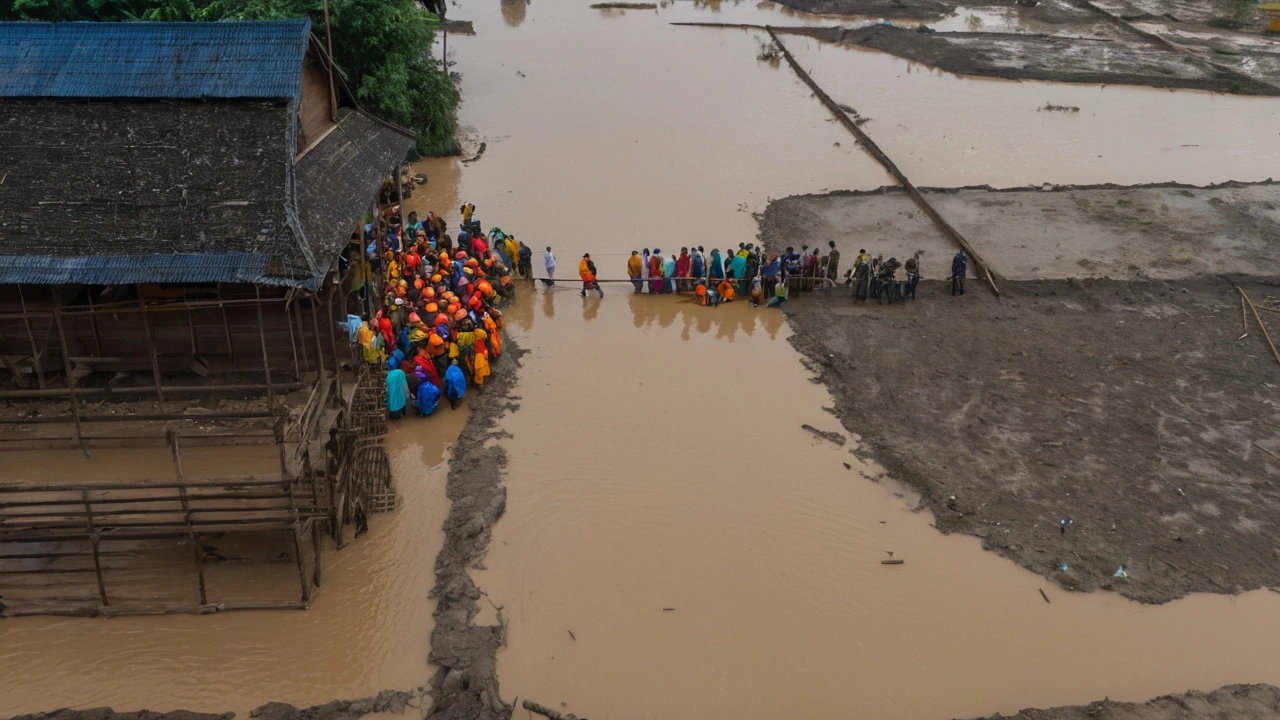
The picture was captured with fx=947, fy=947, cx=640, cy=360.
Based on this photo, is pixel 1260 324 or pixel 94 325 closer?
pixel 94 325

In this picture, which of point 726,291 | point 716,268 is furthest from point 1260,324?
point 716,268

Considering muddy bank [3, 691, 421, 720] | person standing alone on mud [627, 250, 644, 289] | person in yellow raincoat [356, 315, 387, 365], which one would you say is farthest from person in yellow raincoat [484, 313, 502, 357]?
muddy bank [3, 691, 421, 720]

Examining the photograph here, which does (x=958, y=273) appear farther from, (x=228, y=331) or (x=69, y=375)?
(x=69, y=375)

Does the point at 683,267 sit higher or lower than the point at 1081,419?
higher

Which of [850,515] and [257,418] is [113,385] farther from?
[850,515]

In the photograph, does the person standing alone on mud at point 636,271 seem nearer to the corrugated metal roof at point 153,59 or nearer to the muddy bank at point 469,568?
the muddy bank at point 469,568

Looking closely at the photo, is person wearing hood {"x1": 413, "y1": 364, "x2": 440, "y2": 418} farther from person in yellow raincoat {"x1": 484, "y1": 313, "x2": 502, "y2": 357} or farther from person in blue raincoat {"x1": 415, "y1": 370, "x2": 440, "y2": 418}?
person in yellow raincoat {"x1": 484, "y1": 313, "x2": 502, "y2": 357}
